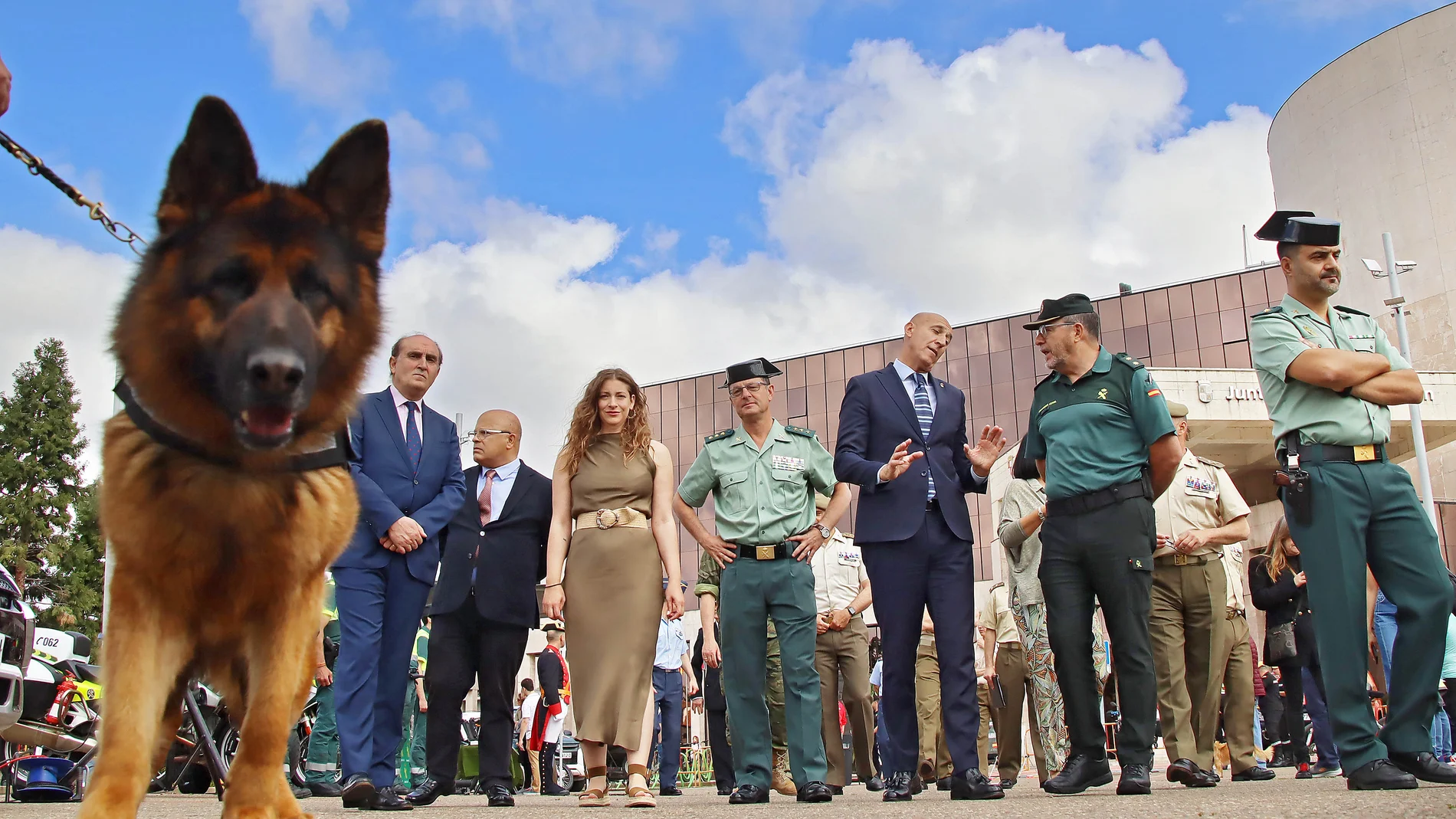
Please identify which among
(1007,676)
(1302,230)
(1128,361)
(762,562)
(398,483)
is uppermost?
(1302,230)

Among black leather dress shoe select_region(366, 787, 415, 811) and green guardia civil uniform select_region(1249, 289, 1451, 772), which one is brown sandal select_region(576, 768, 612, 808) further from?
green guardia civil uniform select_region(1249, 289, 1451, 772)

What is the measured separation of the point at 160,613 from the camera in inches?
114

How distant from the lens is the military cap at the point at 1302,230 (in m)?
5.64

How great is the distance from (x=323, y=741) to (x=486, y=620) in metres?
3.29

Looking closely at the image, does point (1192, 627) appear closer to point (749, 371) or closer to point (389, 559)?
point (749, 371)

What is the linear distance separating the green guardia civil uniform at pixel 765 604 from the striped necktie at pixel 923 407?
71 cm

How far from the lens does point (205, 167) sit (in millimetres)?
2867

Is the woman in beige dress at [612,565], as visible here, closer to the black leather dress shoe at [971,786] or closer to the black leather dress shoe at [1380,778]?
the black leather dress shoe at [971,786]

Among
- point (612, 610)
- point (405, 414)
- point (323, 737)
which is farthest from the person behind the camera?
point (323, 737)

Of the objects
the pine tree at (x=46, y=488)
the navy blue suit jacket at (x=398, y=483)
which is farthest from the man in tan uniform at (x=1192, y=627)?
the pine tree at (x=46, y=488)

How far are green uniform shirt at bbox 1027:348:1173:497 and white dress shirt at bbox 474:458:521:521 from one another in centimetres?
348

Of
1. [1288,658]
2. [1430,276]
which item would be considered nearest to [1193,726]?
[1288,658]

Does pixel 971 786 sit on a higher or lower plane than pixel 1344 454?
lower

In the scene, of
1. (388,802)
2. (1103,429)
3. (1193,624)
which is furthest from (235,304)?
(1193,624)
